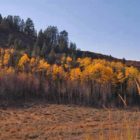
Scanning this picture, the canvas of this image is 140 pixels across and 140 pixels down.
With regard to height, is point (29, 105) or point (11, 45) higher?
point (11, 45)

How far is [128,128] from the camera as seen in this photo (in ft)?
9.86

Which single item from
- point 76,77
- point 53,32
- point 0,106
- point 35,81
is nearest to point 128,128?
point 0,106

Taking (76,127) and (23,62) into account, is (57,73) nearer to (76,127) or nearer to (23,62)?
(23,62)

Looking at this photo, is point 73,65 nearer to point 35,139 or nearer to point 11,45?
point 11,45

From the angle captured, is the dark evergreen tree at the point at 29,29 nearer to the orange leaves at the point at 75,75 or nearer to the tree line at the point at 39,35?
the tree line at the point at 39,35

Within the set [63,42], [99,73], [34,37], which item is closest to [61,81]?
[99,73]

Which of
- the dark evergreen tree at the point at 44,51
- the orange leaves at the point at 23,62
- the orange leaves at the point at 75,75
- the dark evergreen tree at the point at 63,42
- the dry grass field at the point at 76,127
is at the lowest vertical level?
the dry grass field at the point at 76,127

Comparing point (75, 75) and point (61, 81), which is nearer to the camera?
point (61, 81)

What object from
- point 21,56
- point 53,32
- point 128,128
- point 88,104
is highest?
point 53,32

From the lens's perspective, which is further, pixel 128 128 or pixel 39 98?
pixel 39 98

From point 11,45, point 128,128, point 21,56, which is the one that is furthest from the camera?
point 11,45

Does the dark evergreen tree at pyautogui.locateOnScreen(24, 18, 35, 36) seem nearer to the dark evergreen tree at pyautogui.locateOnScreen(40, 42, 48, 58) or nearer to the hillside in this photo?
the hillside

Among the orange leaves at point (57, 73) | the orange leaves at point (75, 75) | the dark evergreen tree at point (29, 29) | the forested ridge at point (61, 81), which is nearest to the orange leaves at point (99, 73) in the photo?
the forested ridge at point (61, 81)

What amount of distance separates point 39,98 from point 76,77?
1392 centimetres
